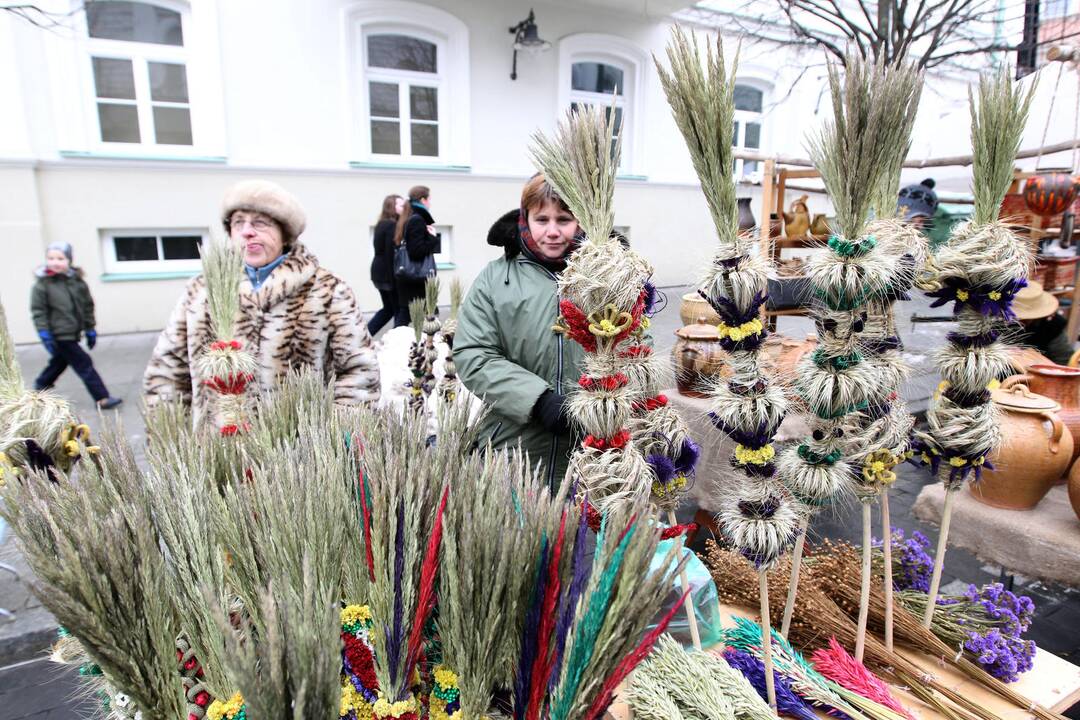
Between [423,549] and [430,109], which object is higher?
[430,109]

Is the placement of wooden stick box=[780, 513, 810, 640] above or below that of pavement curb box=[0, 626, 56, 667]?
above

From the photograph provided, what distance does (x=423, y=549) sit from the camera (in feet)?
2.53

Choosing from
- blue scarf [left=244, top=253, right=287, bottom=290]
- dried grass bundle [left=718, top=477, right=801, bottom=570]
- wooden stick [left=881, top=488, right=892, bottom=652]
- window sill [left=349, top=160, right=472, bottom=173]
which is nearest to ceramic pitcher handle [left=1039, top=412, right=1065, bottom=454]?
wooden stick [left=881, top=488, right=892, bottom=652]

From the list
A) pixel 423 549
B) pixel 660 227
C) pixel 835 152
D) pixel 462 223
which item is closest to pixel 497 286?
pixel 835 152

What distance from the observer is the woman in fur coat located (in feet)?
6.70

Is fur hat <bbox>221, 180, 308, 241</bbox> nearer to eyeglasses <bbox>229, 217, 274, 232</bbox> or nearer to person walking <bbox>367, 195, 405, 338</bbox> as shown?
eyeglasses <bbox>229, 217, 274, 232</bbox>

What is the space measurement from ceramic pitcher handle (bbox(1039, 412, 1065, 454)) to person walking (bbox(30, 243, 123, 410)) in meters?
5.44

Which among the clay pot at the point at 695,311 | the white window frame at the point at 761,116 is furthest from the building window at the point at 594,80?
the clay pot at the point at 695,311

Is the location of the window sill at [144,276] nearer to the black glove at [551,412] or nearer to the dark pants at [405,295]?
the dark pants at [405,295]

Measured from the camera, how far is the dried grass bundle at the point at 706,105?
0.91 metres

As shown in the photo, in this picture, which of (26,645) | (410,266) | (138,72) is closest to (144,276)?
(138,72)

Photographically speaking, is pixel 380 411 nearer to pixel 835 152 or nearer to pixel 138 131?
pixel 835 152

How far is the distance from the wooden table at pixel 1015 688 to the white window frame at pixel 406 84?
8076mm

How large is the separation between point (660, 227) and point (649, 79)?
7.39 feet
